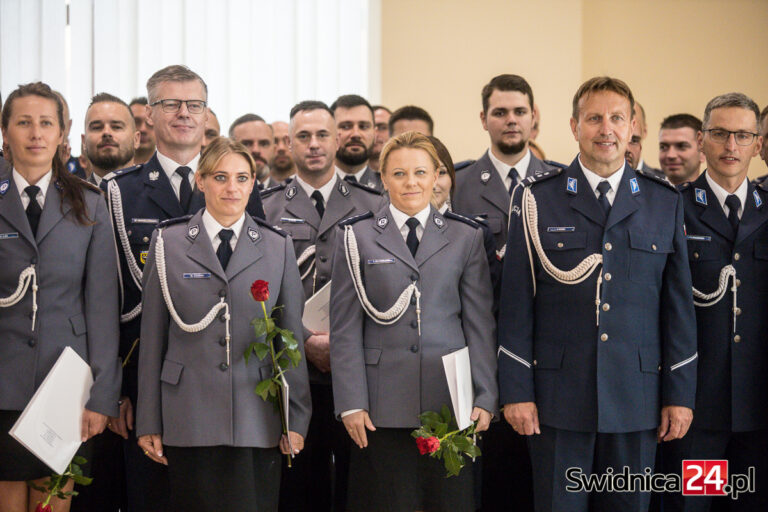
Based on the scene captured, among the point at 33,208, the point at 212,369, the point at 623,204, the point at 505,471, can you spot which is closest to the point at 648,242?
the point at 623,204

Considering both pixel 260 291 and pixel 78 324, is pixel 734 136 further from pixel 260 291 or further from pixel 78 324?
pixel 78 324

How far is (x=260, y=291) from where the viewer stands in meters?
2.53

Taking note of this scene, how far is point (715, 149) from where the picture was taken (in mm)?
3053

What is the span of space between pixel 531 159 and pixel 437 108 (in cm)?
217

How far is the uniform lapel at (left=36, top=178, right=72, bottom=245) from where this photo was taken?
2703 mm

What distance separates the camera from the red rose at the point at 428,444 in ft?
8.32

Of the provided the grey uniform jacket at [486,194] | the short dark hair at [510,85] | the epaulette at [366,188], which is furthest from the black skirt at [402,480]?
the short dark hair at [510,85]

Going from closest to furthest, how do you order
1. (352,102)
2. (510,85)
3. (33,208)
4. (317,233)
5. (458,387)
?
(458,387) → (33,208) → (317,233) → (510,85) → (352,102)

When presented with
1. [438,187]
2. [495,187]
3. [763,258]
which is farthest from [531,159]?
[763,258]

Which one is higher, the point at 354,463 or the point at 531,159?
the point at 531,159

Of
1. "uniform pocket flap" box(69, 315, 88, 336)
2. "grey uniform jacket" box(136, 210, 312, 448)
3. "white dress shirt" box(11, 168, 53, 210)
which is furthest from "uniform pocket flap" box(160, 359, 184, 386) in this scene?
"white dress shirt" box(11, 168, 53, 210)

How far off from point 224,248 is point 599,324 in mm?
1214

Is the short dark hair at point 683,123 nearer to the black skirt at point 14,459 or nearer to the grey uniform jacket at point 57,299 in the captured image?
the grey uniform jacket at point 57,299

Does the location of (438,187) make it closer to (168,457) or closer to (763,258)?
(763,258)
